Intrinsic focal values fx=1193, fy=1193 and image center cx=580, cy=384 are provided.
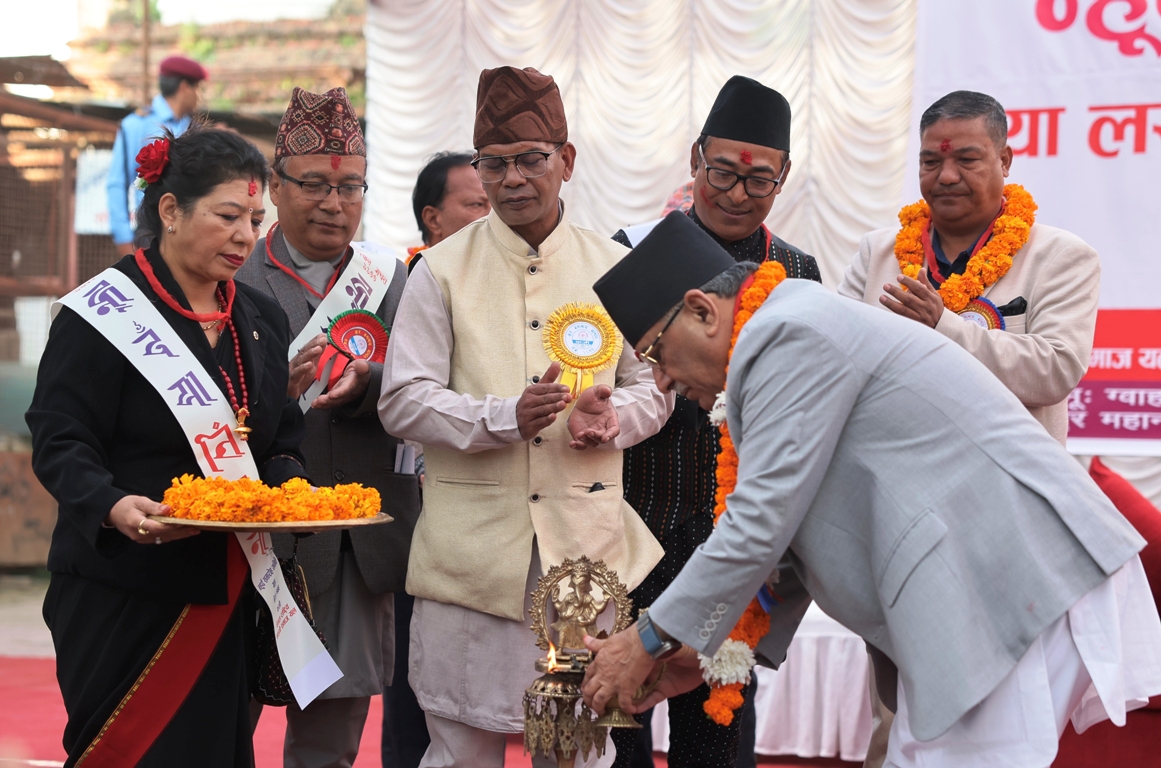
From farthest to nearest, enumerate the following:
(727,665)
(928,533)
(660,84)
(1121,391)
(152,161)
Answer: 1. (660,84)
2. (1121,391)
3. (152,161)
4. (727,665)
5. (928,533)

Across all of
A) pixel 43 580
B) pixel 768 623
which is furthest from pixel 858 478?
pixel 43 580

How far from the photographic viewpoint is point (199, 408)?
263 centimetres

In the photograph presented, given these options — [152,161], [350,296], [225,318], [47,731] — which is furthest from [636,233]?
[47,731]

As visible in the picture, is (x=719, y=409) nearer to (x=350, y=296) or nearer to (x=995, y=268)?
(x=995, y=268)

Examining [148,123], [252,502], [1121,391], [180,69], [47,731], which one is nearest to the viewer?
[252,502]

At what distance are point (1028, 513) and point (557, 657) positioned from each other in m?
0.98

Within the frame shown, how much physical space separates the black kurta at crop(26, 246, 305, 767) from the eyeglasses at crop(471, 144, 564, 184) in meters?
0.83

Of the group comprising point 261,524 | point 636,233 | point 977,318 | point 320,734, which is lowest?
point 320,734

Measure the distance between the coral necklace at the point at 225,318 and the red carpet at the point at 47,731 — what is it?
223 cm

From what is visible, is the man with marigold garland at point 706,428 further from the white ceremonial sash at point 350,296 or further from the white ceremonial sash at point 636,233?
the white ceremonial sash at point 350,296

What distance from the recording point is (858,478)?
2078 millimetres

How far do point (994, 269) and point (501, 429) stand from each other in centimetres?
145

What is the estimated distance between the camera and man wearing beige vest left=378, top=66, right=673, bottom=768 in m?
2.84

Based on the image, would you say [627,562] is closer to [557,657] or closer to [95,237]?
[557,657]
